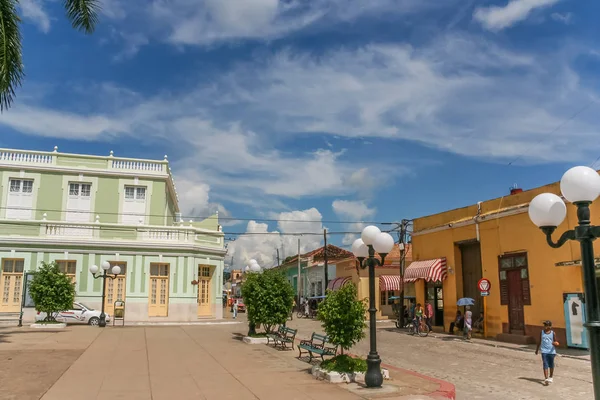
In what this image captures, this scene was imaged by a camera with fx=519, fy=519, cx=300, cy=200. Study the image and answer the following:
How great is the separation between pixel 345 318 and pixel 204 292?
25003 mm

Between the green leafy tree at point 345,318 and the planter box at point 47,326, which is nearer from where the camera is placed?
the green leafy tree at point 345,318

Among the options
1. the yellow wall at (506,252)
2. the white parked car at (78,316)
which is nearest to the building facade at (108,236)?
the white parked car at (78,316)

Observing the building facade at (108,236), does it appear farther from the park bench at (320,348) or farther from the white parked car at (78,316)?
the park bench at (320,348)

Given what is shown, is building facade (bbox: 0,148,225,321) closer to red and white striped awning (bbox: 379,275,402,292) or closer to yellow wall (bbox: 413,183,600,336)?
red and white striped awning (bbox: 379,275,402,292)

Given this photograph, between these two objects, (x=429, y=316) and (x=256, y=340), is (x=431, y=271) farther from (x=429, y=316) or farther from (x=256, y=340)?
(x=256, y=340)

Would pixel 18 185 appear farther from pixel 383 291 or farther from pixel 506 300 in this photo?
pixel 506 300

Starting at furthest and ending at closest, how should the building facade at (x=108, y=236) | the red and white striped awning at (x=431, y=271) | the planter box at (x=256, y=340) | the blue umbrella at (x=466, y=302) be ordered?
the building facade at (x=108, y=236) < the red and white striped awning at (x=431, y=271) < the blue umbrella at (x=466, y=302) < the planter box at (x=256, y=340)

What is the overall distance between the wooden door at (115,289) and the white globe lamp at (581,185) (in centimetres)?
3060

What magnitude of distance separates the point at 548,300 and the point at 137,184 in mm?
26475

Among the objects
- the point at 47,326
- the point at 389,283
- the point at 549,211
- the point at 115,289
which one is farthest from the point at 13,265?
the point at 549,211

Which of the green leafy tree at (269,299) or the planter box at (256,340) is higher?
the green leafy tree at (269,299)

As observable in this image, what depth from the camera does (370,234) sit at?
430 inches

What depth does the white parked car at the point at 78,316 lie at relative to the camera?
94.2 ft

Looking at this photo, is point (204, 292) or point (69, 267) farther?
point (204, 292)
